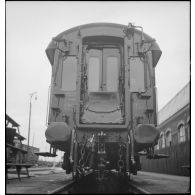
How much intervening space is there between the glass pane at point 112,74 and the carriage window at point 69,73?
73 centimetres

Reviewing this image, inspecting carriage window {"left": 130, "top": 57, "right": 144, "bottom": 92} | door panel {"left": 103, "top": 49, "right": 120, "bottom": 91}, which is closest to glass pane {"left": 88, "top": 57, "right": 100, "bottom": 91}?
door panel {"left": 103, "top": 49, "right": 120, "bottom": 91}

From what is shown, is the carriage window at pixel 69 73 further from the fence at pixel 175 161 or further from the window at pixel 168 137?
the window at pixel 168 137

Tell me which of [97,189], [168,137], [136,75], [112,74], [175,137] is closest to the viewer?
[97,189]

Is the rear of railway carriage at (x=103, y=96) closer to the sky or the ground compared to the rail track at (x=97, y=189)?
closer to the sky

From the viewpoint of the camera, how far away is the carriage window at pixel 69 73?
19.7ft

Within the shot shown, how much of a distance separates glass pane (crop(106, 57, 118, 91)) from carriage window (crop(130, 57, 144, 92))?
368 mm

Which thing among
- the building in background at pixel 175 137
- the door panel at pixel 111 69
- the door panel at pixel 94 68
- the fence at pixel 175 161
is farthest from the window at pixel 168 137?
the door panel at pixel 94 68

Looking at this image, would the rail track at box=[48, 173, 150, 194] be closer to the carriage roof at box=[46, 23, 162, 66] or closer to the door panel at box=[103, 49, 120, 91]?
the door panel at box=[103, 49, 120, 91]

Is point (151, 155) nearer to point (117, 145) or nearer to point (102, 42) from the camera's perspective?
point (117, 145)

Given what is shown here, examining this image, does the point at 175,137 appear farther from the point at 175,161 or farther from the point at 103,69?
the point at 103,69

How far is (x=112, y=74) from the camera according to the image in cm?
621

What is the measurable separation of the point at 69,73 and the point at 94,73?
55 cm

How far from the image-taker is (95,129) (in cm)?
550

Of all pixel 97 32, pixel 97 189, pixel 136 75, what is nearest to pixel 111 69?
pixel 136 75
